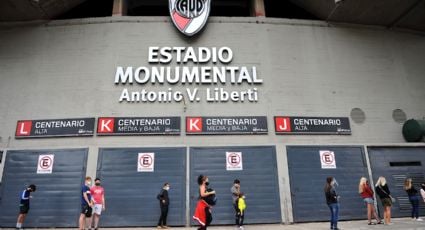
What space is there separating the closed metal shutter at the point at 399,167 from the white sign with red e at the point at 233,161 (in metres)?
5.56

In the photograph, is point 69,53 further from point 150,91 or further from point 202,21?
→ point 202,21

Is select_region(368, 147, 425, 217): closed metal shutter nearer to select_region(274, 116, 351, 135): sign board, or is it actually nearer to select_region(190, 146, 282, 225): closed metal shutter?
select_region(274, 116, 351, 135): sign board

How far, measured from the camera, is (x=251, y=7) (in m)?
16.2

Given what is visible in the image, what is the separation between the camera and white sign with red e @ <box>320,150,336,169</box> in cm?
1314


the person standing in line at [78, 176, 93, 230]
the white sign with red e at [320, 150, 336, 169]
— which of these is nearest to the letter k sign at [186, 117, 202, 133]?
the person standing in line at [78, 176, 93, 230]

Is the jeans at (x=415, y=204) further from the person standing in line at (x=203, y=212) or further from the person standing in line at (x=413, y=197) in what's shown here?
the person standing in line at (x=203, y=212)

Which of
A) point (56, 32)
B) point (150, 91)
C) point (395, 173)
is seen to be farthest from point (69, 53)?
point (395, 173)

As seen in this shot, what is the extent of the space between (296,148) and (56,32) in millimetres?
11843

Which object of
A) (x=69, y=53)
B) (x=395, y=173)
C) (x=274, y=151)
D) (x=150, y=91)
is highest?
(x=69, y=53)

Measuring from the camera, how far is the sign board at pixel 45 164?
1270 cm

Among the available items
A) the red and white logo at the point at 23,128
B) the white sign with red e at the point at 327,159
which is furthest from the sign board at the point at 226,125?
the red and white logo at the point at 23,128

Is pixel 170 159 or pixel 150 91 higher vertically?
pixel 150 91

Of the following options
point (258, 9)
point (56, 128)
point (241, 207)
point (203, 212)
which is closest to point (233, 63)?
point (258, 9)

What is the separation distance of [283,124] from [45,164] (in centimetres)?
973
